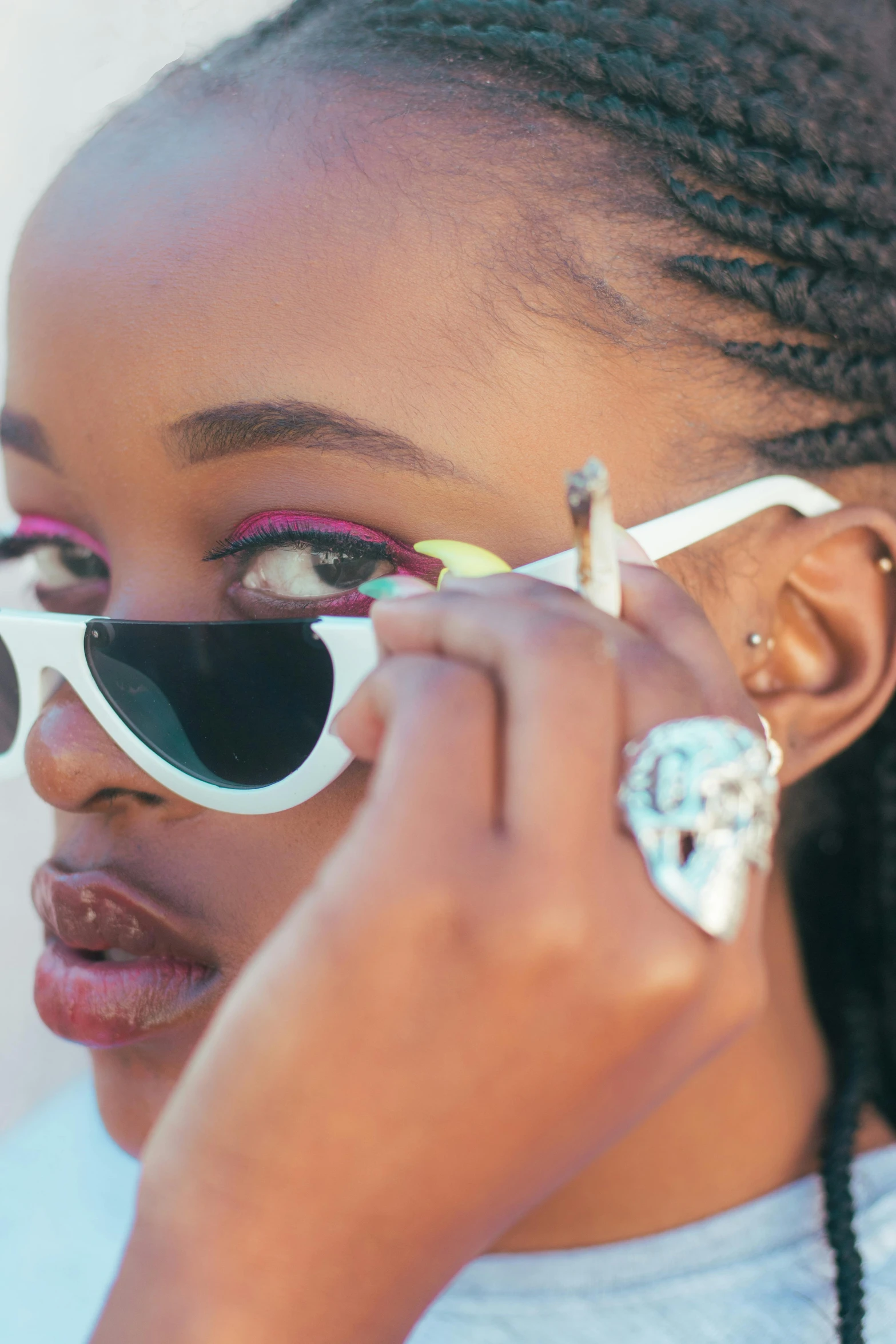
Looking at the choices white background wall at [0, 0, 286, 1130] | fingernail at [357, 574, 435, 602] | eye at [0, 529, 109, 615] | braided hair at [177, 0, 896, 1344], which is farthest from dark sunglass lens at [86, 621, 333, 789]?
braided hair at [177, 0, 896, 1344]

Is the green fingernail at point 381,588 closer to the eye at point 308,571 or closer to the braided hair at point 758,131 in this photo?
the eye at point 308,571

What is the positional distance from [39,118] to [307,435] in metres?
1.29

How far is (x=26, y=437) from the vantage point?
1370 millimetres

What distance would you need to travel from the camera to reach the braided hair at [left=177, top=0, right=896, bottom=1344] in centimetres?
131

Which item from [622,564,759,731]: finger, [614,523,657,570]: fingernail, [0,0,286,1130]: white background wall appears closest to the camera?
[622,564,759,731]: finger

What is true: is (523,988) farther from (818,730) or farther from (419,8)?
(419,8)

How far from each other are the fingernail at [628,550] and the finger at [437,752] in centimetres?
25

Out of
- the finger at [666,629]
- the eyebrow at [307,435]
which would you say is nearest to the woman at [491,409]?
the eyebrow at [307,435]

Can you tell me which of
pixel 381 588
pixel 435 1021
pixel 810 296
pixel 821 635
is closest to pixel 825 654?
pixel 821 635

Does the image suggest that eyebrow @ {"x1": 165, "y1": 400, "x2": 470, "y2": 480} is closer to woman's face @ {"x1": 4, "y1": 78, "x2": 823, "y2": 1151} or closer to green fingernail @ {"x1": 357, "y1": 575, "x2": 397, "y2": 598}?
woman's face @ {"x1": 4, "y1": 78, "x2": 823, "y2": 1151}

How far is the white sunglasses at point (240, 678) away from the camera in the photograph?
1.15 m

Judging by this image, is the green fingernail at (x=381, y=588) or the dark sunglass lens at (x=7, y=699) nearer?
the green fingernail at (x=381, y=588)

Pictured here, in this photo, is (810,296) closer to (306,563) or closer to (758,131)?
(758,131)

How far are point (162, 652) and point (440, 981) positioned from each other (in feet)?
1.97
